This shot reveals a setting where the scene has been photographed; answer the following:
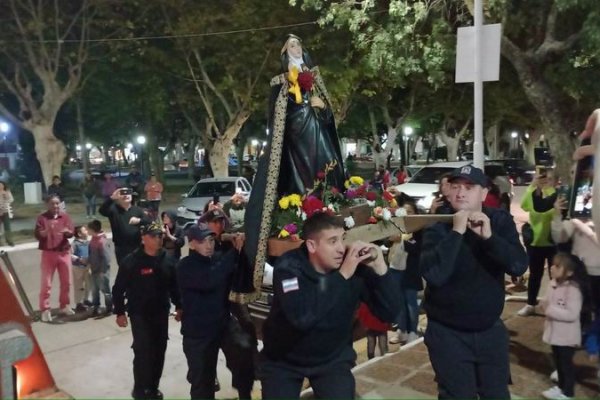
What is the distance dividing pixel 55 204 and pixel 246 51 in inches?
535

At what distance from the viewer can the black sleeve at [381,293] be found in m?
3.23

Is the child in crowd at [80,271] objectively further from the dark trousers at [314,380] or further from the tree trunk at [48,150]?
the tree trunk at [48,150]

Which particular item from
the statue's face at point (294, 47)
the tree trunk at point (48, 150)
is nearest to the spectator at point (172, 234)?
the statue's face at point (294, 47)

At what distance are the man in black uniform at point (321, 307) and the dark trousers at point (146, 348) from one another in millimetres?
2097

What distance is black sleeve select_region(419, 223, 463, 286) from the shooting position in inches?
131

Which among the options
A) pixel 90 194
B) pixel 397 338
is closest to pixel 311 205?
pixel 397 338

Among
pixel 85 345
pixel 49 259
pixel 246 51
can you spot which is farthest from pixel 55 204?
pixel 246 51

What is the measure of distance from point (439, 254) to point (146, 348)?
→ 2840 mm

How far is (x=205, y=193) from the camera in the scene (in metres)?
16.9

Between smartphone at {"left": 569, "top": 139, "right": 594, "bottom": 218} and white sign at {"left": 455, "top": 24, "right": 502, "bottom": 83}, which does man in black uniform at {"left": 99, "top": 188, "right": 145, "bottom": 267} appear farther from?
smartphone at {"left": 569, "top": 139, "right": 594, "bottom": 218}

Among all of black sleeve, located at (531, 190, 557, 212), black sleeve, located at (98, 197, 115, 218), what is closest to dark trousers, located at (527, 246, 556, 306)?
black sleeve, located at (531, 190, 557, 212)

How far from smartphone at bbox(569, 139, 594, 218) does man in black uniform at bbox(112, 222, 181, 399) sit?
3.33 meters

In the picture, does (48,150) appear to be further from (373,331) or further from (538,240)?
(538,240)

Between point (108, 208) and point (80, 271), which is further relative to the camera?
point (80, 271)
